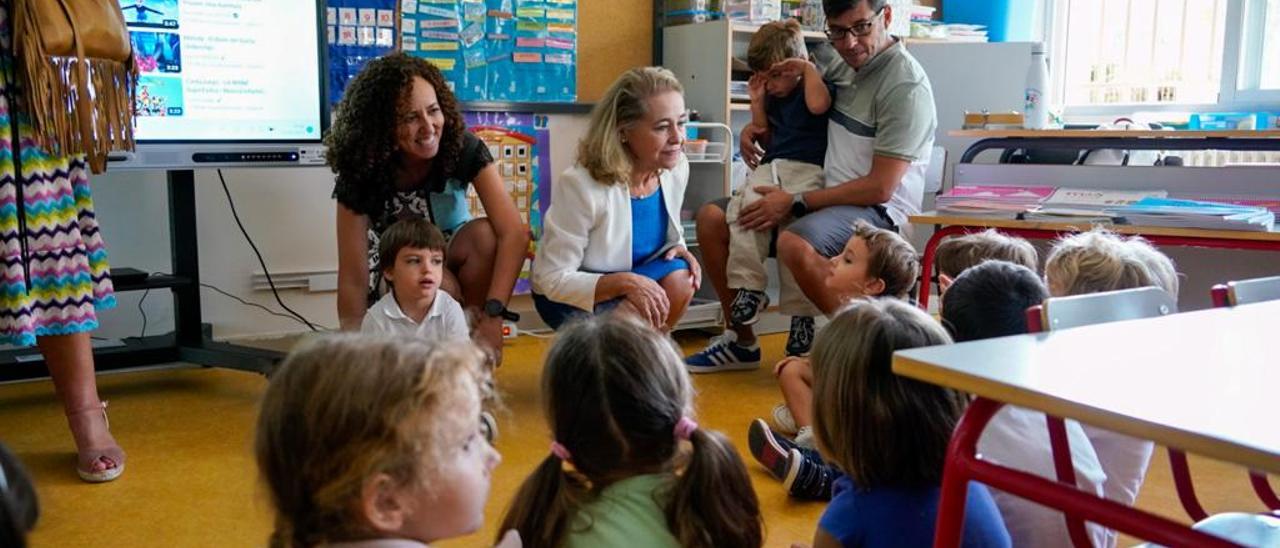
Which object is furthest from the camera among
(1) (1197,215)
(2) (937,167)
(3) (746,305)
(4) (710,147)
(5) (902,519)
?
(2) (937,167)

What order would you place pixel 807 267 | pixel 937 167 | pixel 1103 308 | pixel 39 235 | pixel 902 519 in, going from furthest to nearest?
pixel 937 167 → pixel 807 267 → pixel 39 235 → pixel 1103 308 → pixel 902 519

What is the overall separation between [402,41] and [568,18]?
0.63 m

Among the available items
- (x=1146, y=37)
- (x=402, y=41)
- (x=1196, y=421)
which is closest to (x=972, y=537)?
(x=1196, y=421)

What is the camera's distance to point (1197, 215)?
269 centimetres

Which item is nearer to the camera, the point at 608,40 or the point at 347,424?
the point at 347,424

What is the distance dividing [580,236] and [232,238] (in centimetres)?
140

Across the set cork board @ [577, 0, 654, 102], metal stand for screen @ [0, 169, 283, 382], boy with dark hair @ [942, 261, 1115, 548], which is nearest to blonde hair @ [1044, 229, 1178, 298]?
boy with dark hair @ [942, 261, 1115, 548]

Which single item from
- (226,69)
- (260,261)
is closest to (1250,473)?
(226,69)

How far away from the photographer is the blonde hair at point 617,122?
275 centimetres

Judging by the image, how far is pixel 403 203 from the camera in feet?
8.87

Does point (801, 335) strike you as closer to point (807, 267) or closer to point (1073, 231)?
point (807, 267)

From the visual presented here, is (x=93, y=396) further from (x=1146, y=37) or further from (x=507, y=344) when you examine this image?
(x=1146, y=37)

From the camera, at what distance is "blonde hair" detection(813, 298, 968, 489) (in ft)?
4.05

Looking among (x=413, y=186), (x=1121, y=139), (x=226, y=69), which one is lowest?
(x=413, y=186)
